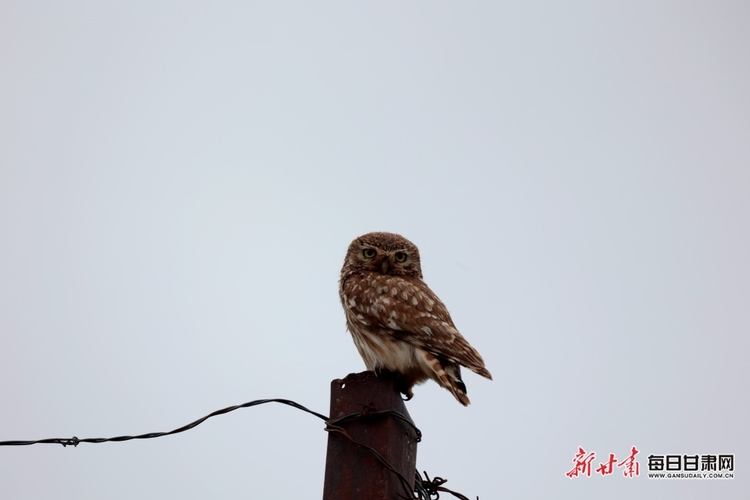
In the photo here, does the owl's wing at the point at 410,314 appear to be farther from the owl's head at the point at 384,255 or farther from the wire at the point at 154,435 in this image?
the wire at the point at 154,435

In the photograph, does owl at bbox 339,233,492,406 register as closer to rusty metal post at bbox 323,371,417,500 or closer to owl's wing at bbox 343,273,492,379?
owl's wing at bbox 343,273,492,379

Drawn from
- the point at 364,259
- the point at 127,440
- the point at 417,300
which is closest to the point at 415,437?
the point at 127,440

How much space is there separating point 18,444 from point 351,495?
1.46 metres

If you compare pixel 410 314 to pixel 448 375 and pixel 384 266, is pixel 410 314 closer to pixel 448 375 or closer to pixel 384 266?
pixel 448 375

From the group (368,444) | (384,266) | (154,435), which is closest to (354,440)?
(368,444)

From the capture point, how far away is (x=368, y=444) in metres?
3.81

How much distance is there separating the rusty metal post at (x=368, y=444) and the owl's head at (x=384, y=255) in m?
2.43

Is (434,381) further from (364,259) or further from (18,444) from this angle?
(18,444)

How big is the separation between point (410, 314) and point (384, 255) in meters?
1.12

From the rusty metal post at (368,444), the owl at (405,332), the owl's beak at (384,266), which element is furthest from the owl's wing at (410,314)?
the rusty metal post at (368,444)

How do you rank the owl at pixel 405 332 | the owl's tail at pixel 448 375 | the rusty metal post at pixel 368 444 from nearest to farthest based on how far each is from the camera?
the rusty metal post at pixel 368 444 → the owl's tail at pixel 448 375 → the owl at pixel 405 332

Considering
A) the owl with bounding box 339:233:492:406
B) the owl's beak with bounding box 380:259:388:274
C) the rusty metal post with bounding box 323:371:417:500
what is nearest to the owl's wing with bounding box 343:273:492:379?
the owl with bounding box 339:233:492:406

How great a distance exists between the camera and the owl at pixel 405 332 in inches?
196

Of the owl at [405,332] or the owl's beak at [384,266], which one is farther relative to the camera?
the owl's beak at [384,266]
